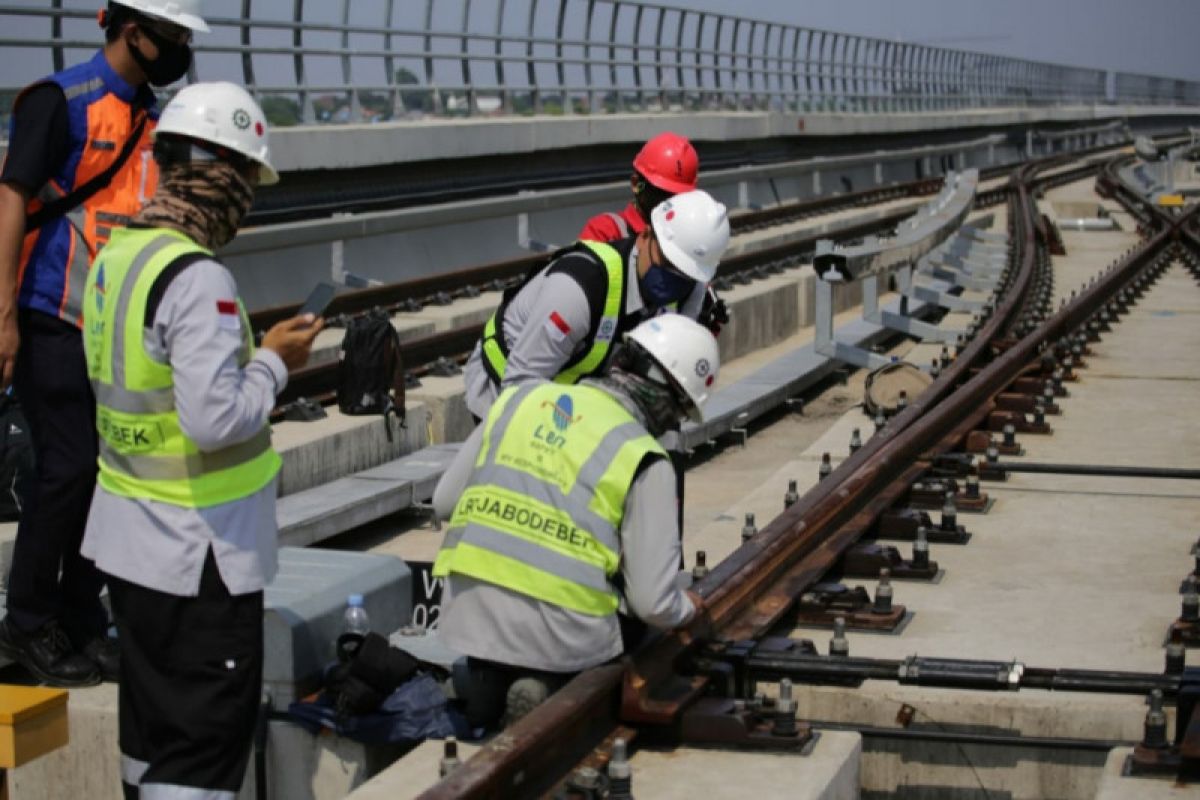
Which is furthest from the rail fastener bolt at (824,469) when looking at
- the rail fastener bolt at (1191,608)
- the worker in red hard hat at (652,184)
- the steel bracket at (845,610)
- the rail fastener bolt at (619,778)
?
the rail fastener bolt at (619,778)

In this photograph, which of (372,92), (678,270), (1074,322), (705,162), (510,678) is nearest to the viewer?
(510,678)

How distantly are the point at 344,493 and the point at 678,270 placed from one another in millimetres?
3339

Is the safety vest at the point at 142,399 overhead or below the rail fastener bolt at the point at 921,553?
overhead

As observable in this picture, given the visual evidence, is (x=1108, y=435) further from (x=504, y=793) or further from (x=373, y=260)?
(x=373, y=260)

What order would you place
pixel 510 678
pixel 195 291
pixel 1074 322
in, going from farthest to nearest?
1. pixel 1074 322
2. pixel 510 678
3. pixel 195 291

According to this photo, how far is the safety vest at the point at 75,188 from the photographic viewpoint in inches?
229

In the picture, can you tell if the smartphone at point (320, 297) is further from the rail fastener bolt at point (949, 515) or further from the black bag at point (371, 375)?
the black bag at point (371, 375)

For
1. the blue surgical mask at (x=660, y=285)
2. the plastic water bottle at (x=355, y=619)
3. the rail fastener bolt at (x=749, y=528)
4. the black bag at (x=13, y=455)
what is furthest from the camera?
the rail fastener bolt at (x=749, y=528)

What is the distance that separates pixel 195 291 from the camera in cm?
455

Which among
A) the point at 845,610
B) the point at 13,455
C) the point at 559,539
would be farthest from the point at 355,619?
the point at 13,455

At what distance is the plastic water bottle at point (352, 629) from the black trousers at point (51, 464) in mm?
693

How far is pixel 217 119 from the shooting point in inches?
186

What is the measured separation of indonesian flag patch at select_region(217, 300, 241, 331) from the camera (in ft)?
15.0

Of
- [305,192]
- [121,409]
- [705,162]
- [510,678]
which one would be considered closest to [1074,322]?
[305,192]
